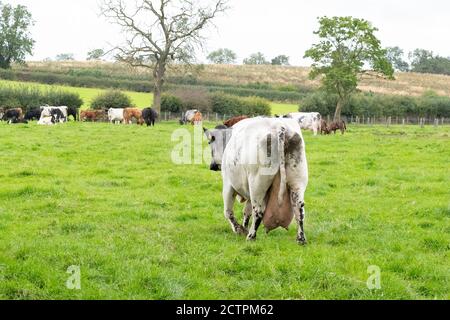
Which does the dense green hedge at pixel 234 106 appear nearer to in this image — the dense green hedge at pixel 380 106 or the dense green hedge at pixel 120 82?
the dense green hedge at pixel 380 106

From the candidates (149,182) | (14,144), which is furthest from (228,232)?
(14,144)

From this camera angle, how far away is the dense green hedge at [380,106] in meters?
59.2

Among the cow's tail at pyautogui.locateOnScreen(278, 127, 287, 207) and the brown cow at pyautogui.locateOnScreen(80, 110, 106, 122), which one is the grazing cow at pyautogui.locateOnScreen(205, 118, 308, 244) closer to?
the cow's tail at pyautogui.locateOnScreen(278, 127, 287, 207)

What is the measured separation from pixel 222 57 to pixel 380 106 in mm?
102761

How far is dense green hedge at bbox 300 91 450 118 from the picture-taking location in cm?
5922

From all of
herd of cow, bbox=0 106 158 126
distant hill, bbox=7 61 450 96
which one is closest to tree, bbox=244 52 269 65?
distant hill, bbox=7 61 450 96

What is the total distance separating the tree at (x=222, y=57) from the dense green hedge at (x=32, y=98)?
110 m

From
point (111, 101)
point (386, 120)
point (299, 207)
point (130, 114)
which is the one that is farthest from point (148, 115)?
point (299, 207)

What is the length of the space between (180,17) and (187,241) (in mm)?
40752

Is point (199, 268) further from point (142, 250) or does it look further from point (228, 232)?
point (228, 232)

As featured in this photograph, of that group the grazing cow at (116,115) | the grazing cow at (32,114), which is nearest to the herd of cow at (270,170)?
the grazing cow at (116,115)

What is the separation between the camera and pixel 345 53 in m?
53.2

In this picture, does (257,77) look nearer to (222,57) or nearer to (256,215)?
(222,57)

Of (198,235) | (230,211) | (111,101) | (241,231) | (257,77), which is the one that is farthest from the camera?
(257,77)
